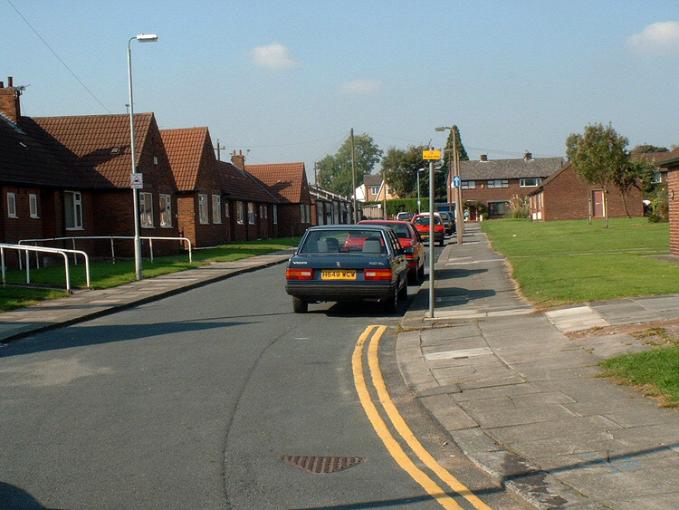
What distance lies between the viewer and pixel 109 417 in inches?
305

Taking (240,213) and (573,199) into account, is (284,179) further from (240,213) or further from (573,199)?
(573,199)

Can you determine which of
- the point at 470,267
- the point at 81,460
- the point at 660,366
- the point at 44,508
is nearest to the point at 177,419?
the point at 81,460

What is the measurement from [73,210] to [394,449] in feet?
94.1

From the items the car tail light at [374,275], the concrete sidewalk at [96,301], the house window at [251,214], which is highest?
the house window at [251,214]

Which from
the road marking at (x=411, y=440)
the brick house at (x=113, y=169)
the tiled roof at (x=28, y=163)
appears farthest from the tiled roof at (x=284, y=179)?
the road marking at (x=411, y=440)

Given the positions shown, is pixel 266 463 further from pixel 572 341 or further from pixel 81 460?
pixel 572 341

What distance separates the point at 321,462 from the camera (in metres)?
6.29

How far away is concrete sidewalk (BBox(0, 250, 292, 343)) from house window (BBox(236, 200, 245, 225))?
2523cm

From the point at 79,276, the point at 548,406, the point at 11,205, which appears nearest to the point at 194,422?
the point at 548,406

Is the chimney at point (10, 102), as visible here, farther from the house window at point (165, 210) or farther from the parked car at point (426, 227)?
the parked car at point (426, 227)

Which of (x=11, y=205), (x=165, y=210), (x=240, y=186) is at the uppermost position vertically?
(x=240, y=186)

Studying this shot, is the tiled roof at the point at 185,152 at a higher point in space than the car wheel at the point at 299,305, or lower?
higher

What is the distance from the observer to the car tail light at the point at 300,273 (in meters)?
14.8

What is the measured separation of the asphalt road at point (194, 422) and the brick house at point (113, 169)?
71.5 feet
